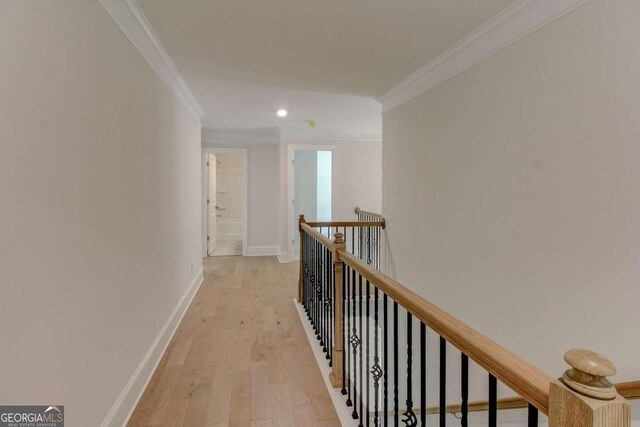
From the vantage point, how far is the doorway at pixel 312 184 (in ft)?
22.5

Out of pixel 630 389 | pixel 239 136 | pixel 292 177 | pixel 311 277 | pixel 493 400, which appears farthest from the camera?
pixel 239 136

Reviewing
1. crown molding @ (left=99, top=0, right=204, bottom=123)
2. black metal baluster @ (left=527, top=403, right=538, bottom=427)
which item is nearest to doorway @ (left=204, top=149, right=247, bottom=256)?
crown molding @ (left=99, top=0, right=204, bottom=123)

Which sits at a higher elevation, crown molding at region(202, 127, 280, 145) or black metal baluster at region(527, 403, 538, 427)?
crown molding at region(202, 127, 280, 145)

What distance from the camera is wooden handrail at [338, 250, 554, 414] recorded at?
66 cm

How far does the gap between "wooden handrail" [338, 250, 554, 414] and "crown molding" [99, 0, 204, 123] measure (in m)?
1.92

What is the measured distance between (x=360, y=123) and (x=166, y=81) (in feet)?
10.2

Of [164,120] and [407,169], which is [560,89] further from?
[164,120]

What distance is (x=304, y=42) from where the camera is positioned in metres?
2.39

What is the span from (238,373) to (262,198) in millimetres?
4300

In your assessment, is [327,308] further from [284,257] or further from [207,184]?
[207,184]

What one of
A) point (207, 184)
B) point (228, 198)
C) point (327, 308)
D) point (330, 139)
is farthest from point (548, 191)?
point (228, 198)

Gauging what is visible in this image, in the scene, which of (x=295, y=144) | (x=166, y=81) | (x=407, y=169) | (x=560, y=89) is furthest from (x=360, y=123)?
(x=560, y=89)

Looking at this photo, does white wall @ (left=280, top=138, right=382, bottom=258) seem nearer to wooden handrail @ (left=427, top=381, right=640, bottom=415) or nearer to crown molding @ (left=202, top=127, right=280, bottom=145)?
crown molding @ (left=202, top=127, right=280, bottom=145)

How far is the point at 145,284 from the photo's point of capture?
2240mm
